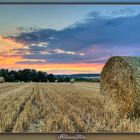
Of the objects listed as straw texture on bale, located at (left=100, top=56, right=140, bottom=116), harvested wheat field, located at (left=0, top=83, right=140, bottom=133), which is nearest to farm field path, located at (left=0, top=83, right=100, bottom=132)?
harvested wheat field, located at (left=0, top=83, right=140, bottom=133)

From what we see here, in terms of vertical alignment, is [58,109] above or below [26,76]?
below

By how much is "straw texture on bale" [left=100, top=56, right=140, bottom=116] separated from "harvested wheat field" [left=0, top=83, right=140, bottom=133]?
102 mm

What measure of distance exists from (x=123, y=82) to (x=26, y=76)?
1048mm

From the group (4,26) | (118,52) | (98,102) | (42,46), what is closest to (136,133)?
(98,102)

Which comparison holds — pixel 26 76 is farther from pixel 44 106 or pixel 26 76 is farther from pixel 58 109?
pixel 58 109

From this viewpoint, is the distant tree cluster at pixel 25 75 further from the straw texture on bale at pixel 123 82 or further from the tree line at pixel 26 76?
the straw texture on bale at pixel 123 82

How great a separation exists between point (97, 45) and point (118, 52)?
240mm

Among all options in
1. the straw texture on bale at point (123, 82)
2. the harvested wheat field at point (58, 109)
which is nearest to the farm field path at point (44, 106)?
the harvested wheat field at point (58, 109)

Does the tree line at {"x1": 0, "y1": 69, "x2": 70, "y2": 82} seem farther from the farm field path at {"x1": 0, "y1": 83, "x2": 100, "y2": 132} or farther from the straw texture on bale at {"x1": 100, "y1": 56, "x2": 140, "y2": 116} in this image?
the straw texture on bale at {"x1": 100, "y1": 56, "x2": 140, "y2": 116}

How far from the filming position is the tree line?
18.1ft

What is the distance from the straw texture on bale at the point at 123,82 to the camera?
16.8 feet

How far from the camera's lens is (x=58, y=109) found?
218 inches

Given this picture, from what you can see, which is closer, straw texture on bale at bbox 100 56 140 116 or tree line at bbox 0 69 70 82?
straw texture on bale at bbox 100 56 140 116

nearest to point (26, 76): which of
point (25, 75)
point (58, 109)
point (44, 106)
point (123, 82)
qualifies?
point (25, 75)
